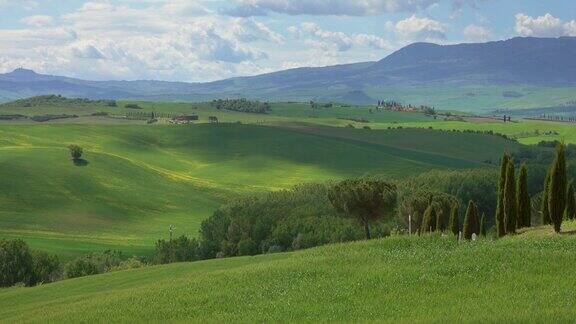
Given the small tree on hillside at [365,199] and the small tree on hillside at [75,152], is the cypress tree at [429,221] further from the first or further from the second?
the small tree on hillside at [75,152]

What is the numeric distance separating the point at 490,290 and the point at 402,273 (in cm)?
491

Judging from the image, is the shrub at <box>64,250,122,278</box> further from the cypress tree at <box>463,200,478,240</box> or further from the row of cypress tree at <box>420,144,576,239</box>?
the row of cypress tree at <box>420,144,576,239</box>

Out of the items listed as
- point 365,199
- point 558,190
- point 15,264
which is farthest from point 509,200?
point 15,264

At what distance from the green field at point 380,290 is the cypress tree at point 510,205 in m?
4.28

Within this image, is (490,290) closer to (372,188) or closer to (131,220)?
(372,188)

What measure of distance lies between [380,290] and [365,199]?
41.8m

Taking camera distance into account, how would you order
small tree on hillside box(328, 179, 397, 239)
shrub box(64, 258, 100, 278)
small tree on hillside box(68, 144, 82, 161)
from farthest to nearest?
small tree on hillside box(68, 144, 82, 161), shrub box(64, 258, 100, 278), small tree on hillside box(328, 179, 397, 239)

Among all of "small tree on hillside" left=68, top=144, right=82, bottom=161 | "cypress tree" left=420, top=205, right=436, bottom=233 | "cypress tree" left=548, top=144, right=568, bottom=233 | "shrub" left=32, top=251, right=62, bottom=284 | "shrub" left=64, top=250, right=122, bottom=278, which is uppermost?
"cypress tree" left=548, top=144, right=568, bottom=233

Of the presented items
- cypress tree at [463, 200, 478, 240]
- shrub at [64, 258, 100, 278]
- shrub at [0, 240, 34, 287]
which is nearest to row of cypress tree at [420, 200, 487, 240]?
cypress tree at [463, 200, 478, 240]

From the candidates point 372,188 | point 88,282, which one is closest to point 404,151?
point 372,188

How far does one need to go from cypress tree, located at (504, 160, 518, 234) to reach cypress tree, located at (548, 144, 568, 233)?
5.23 meters

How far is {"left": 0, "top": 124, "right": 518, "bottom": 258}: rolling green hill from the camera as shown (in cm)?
11819

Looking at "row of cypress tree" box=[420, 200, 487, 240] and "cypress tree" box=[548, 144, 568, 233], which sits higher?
"cypress tree" box=[548, 144, 568, 233]

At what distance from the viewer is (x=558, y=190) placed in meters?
42.3
